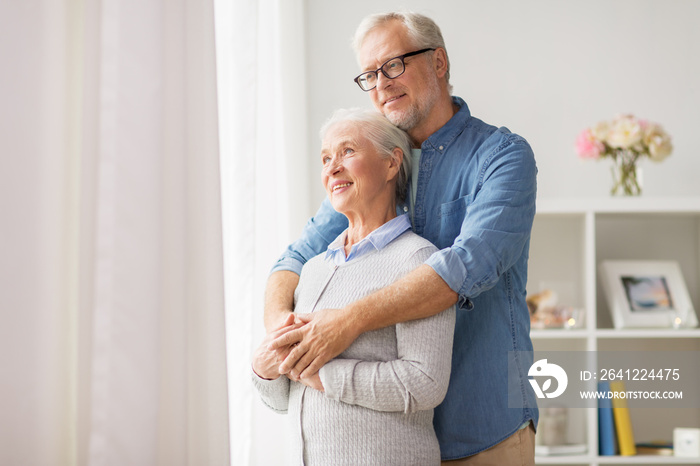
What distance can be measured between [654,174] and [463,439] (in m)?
2.23

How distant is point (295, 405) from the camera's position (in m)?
1.27

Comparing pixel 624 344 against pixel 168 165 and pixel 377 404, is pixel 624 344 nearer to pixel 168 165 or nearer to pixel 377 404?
pixel 377 404

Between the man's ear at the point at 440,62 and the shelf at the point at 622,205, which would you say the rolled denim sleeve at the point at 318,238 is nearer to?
the man's ear at the point at 440,62

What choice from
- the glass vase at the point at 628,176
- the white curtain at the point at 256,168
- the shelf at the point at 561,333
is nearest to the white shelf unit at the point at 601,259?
the shelf at the point at 561,333

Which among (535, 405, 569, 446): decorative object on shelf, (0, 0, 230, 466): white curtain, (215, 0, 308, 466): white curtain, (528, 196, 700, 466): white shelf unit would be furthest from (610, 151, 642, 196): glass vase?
(0, 0, 230, 466): white curtain

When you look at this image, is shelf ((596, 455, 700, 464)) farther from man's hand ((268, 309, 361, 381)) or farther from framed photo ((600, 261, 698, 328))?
man's hand ((268, 309, 361, 381))

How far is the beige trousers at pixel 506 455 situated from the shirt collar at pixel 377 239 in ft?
1.61

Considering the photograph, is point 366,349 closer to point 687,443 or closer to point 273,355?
point 273,355

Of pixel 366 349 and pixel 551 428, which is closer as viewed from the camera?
pixel 366 349

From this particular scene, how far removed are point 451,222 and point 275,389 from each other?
0.54 m

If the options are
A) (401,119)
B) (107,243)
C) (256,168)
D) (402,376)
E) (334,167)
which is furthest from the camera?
(256,168)

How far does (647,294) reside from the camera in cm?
280

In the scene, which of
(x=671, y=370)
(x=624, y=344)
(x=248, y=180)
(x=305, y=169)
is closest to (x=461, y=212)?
(x=248, y=180)

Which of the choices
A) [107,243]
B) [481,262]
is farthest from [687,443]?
[107,243]
